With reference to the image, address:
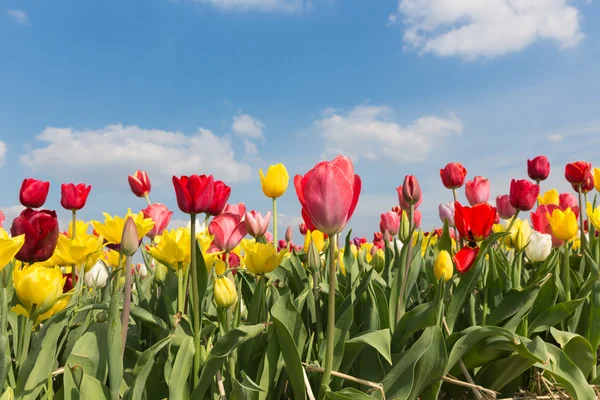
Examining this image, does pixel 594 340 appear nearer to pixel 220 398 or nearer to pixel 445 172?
pixel 445 172

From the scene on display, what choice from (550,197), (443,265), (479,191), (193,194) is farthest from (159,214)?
(550,197)

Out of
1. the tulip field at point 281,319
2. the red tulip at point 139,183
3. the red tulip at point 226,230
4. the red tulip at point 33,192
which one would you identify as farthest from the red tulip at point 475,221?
the red tulip at point 33,192

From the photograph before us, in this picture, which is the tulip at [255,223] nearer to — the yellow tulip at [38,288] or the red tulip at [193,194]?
the red tulip at [193,194]

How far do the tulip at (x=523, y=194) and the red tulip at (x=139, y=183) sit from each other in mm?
2011

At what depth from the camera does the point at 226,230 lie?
2.09 m

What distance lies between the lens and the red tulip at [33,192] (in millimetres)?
2418

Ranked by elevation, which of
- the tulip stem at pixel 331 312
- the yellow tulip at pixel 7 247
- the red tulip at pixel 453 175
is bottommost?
the tulip stem at pixel 331 312

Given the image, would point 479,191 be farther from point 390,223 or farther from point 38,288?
point 38,288

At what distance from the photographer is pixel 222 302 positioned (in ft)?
4.78

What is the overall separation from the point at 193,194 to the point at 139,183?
1.51 m

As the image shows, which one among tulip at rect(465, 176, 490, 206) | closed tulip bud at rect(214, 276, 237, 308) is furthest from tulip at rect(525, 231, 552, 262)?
closed tulip bud at rect(214, 276, 237, 308)

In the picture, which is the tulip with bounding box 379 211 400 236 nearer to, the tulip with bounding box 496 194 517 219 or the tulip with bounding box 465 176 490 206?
the tulip with bounding box 465 176 490 206

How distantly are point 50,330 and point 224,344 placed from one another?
1.78 feet

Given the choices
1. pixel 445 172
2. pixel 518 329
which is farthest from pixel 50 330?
pixel 445 172
